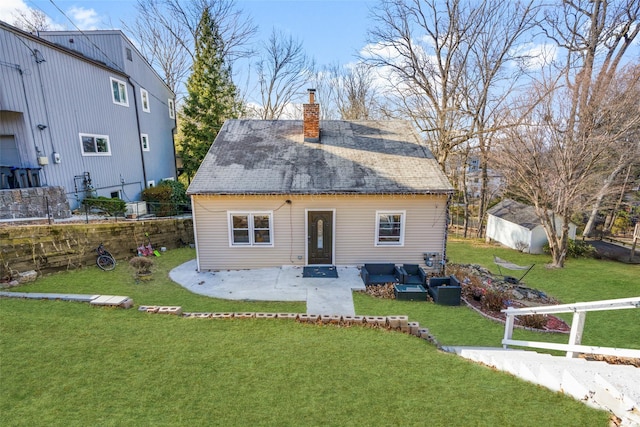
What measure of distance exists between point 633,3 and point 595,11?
1.73m

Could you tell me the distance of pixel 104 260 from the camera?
10.2 meters

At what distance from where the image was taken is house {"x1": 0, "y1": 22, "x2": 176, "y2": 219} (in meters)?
11.1

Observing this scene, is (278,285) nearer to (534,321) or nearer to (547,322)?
(534,321)

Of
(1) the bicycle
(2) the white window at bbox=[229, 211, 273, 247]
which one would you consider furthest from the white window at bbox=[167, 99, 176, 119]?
(2) the white window at bbox=[229, 211, 273, 247]

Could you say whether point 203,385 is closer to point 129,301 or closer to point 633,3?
point 129,301

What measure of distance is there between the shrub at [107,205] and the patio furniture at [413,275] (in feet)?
39.0

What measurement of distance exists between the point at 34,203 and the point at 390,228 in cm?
1266

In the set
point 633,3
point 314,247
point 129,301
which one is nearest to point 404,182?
point 314,247

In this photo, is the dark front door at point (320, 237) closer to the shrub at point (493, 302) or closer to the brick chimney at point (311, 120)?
the brick chimney at point (311, 120)

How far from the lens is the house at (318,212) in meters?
10.5

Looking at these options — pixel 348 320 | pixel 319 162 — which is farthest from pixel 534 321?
pixel 319 162

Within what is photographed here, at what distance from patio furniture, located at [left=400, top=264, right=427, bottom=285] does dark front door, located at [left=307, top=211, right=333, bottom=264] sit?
106 inches

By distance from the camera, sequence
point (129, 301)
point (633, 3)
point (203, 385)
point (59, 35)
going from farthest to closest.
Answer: point (633, 3) < point (59, 35) < point (129, 301) < point (203, 385)

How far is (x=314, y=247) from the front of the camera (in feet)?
36.2
